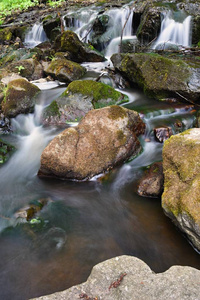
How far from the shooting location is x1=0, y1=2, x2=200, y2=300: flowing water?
3.01 metres

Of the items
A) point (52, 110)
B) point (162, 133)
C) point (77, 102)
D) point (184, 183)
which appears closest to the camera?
point (184, 183)

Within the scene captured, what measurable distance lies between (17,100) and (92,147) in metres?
3.78

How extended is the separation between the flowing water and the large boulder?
5.15 feet

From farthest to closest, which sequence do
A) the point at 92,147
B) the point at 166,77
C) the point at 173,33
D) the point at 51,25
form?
the point at 51,25, the point at 173,33, the point at 166,77, the point at 92,147

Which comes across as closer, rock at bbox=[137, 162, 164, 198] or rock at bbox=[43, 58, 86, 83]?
rock at bbox=[137, 162, 164, 198]

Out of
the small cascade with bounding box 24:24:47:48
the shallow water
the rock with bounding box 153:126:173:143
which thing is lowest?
the shallow water

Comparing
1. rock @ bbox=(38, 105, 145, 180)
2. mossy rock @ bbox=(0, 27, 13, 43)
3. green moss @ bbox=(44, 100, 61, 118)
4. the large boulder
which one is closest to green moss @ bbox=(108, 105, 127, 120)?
rock @ bbox=(38, 105, 145, 180)

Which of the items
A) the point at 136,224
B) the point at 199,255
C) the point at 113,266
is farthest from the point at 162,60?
the point at 113,266

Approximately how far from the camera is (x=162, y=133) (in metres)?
6.05

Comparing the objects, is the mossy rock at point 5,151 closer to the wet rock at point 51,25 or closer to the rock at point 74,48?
the rock at point 74,48

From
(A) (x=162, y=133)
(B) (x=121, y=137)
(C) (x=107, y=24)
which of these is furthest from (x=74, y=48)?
(B) (x=121, y=137)

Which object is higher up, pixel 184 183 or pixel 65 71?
pixel 65 71

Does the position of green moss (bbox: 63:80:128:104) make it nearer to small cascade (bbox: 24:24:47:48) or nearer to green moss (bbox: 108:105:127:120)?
green moss (bbox: 108:105:127:120)

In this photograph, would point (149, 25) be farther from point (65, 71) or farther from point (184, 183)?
point (184, 183)
